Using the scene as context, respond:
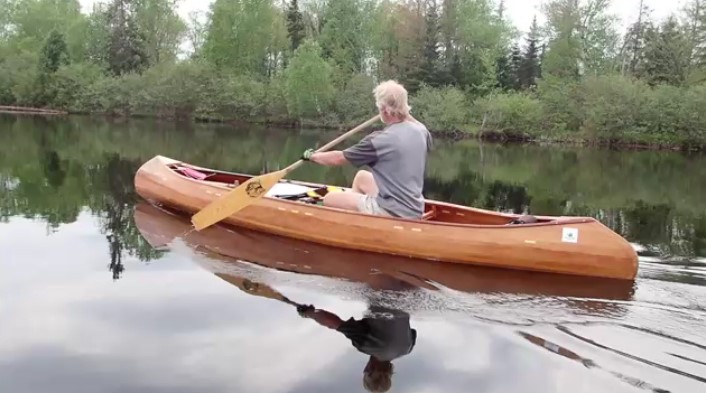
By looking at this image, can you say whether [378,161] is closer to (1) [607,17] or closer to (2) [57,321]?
(2) [57,321]

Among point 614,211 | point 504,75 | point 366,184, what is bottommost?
point 614,211

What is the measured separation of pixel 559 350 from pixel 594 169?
15.5 m

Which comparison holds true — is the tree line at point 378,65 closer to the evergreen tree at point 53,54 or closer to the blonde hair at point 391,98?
the evergreen tree at point 53,54

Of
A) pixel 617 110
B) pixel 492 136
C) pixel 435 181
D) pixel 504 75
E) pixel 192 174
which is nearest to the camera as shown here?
pixel 192 174

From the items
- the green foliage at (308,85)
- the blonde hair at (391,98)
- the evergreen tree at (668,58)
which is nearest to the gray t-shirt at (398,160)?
the blonde hair at (391,98)

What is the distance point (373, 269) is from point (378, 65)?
130 feet

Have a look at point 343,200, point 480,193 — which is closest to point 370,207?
point 343,200

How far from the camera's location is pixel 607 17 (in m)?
41.2

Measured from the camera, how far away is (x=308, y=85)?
37250 mm

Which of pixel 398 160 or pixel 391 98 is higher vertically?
pixel 391 98

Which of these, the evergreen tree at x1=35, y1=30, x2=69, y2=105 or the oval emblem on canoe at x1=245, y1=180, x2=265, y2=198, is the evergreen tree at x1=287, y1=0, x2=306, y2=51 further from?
the oval emblem on canoe at x1=245, y1=180, x2=265, y2=198

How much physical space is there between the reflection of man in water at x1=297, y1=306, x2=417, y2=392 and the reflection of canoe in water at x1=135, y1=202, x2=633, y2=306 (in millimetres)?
792

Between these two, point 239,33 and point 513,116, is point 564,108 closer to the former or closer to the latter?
point 513,116

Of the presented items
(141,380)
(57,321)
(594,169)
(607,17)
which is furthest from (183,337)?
(607,17)
